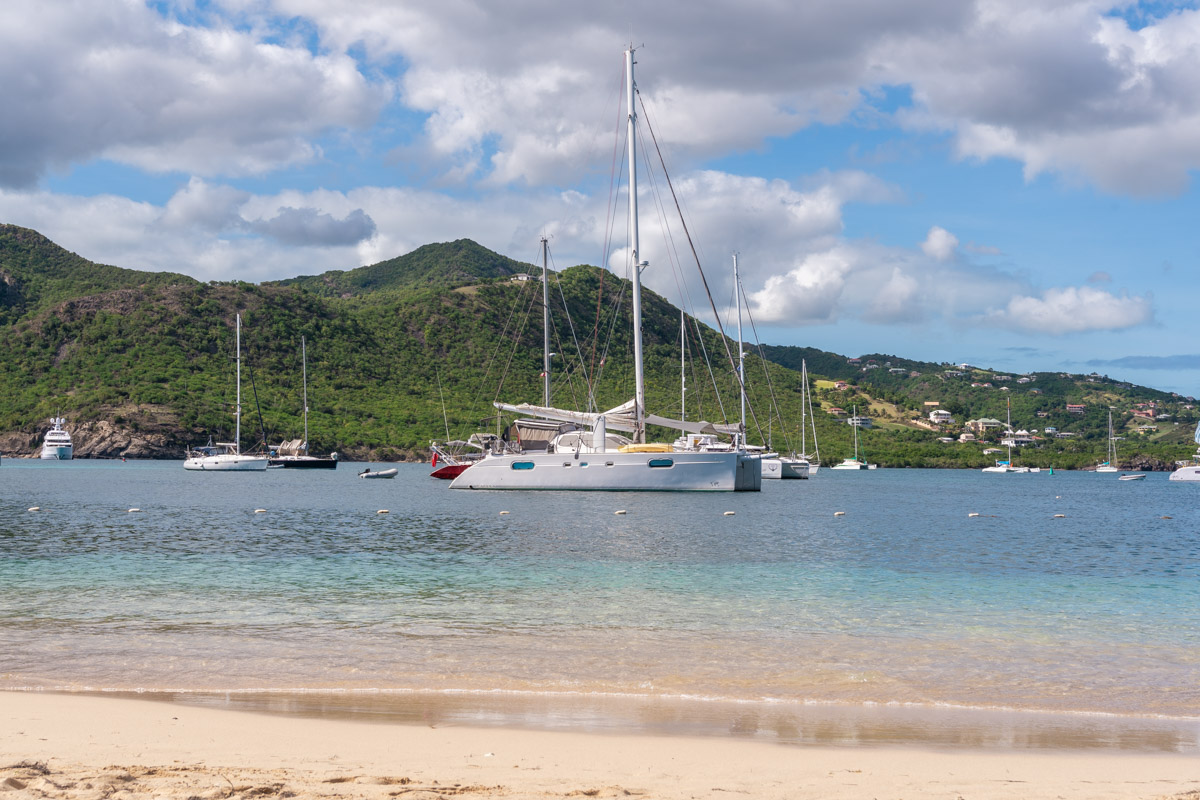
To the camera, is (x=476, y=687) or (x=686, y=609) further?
(x=686, y=609)

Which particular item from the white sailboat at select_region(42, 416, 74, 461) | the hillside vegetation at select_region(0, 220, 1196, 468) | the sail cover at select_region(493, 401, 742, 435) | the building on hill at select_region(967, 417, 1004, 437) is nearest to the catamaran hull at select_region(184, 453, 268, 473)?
the hillside vegetation at select_region(0, 220, 1196, 468)

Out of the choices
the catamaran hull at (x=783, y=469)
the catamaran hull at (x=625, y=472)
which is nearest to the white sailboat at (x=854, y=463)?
the catamaran hull at (x=783, y=469)

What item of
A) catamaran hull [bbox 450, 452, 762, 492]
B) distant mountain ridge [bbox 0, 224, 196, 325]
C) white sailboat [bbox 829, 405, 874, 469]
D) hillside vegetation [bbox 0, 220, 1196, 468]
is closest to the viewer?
catamaran hull [bbox 450, 452, 762, 492]

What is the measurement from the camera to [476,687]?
8.65 meters

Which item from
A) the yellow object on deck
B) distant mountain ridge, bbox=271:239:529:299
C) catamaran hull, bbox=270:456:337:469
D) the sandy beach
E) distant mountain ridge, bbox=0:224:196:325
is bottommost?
the sandy beach

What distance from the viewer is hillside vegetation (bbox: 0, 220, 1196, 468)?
302ft

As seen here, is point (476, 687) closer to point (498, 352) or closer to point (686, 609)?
point (686, 609)

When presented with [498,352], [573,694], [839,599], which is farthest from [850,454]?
[573,694]

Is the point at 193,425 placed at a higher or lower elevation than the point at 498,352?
lower

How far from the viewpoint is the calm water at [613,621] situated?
837 centimetres

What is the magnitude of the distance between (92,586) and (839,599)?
11.5 metres

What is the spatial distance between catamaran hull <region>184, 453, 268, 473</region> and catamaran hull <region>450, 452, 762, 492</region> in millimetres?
38903

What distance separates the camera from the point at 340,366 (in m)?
105

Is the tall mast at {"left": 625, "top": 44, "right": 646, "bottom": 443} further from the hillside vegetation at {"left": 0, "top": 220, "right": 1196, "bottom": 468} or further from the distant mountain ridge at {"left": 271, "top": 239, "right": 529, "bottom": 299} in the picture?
the distant mountain ridge at {"left": 271, "top": 239, "right": 529, "bottom": 299}
